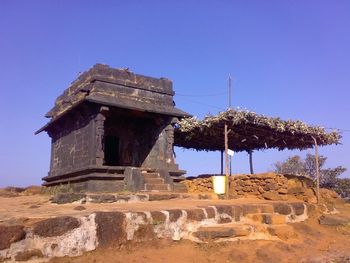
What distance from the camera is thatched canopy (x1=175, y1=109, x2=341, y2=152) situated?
1148cm

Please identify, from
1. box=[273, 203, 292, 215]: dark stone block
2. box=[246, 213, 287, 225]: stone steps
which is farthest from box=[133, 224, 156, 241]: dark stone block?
box=[273, 203, 292, 215]: dark stone block

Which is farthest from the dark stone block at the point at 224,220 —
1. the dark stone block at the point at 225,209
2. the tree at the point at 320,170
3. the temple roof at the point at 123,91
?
the tree at the point at 320,170

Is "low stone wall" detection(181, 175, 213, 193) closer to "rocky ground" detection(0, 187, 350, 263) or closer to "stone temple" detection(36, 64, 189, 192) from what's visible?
"stone temple" detection(36, 64, 189, 192)

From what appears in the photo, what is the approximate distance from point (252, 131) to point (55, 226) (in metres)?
9.48

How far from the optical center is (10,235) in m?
4.33

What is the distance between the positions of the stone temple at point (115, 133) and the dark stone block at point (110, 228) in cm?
485

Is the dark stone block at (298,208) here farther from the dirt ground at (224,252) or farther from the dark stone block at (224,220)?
the dark stone block at (224,220)

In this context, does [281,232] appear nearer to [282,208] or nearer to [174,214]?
[282,208]

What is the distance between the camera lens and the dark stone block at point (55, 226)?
4.61 meters

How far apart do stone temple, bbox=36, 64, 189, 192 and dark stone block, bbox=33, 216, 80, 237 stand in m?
5.21

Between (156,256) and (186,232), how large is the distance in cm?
104

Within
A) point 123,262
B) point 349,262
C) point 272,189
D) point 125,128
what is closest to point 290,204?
point 272,189

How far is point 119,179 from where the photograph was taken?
1054 cm

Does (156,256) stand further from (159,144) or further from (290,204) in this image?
(159,144)
